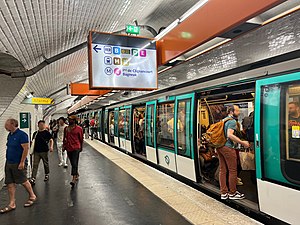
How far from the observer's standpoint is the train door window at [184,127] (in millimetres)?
4932

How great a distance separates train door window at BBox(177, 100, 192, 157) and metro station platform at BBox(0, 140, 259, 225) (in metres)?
0.70

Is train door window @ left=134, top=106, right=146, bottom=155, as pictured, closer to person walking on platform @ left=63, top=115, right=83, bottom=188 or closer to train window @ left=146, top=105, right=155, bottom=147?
train window @ left=146, top=105, right=155, bottom=147

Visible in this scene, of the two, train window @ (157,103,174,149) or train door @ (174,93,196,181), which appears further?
train window @ (157,103,174,149)

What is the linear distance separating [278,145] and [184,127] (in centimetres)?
235

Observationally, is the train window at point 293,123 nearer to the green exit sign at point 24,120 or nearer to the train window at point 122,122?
the green exit sign at point 24,120

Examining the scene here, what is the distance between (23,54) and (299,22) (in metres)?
4.07

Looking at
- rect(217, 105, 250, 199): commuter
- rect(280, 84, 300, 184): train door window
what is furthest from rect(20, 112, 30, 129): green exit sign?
rect(280, 84, 300, 184): train door window

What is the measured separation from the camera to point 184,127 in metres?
5.13

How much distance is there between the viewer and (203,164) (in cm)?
521

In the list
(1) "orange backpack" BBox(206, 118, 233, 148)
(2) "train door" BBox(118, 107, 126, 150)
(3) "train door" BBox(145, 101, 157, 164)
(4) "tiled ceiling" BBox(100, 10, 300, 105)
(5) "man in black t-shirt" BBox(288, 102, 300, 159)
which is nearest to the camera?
(4) "tiled ceiling" BBox(100, 10, 300, 105)

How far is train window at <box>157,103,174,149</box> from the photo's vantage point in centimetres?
589

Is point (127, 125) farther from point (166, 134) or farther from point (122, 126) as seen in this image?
point (166, 134)

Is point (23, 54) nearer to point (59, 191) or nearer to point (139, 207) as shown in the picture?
point (59, 191)

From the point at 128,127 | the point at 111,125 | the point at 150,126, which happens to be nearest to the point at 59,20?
the point at 150,126
